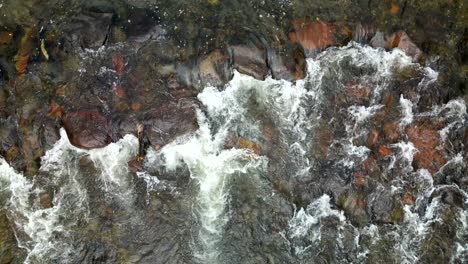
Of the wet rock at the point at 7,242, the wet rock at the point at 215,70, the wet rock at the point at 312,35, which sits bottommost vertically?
the wet rock at the point at 7,242

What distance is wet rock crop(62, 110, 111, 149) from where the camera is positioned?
12.4 metres

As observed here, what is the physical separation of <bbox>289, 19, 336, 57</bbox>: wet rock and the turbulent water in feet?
1.39

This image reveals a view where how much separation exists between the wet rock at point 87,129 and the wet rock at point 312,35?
576 cm

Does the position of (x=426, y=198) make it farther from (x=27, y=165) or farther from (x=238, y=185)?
(x=27, y=165)

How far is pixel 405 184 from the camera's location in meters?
11.6

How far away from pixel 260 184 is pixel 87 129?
4.72 metres

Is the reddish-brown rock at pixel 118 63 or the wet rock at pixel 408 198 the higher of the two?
the reddish-brown rock at pixel 118 63

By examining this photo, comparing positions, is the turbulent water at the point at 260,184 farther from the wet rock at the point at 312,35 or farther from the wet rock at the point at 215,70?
the wet rock at the point at 312,35

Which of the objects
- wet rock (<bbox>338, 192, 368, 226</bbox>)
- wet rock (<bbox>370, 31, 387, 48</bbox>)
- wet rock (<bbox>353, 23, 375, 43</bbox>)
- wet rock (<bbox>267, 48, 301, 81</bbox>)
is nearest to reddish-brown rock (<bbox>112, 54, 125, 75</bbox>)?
wet rock (<bbox>267, 48, 301, 81</bbox>)

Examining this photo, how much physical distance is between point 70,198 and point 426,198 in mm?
8706

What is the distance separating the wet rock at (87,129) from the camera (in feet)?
40.7

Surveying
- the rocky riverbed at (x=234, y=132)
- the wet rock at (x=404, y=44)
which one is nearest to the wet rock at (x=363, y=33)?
the rocky riverbed at (x=234, y=132)

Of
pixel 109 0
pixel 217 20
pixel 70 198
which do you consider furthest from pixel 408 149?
pixel 109 0

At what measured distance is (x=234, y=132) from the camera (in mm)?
12531
